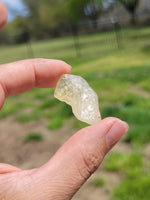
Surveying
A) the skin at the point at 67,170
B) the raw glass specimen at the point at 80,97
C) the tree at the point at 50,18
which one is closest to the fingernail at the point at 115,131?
the skin at the point at 67,170

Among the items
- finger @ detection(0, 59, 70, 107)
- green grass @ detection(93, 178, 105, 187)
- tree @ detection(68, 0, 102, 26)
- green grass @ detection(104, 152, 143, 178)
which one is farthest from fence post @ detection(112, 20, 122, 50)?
tree @ detection(68, 0, 102, 26)

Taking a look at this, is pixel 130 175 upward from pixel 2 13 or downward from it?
downward

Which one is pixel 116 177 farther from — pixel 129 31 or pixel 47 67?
pixel 129 31

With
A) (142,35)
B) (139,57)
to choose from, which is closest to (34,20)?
(142,35)

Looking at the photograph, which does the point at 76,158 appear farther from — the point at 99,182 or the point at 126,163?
the point at 126,163

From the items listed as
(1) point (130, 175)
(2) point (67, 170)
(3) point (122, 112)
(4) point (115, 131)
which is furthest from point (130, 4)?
(2) point (67, 170)
